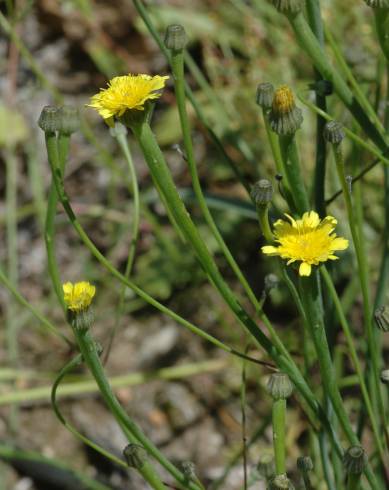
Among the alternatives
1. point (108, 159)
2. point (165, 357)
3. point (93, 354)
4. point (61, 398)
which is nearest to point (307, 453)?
point (165, 357)

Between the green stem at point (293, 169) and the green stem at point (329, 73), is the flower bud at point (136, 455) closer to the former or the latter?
the green stem at point (293, 169)

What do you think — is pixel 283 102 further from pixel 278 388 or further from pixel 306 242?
pixel 278 388

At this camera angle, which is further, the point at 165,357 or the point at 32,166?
the point at 32,166

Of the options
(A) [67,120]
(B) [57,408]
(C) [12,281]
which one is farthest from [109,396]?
(C) [12,281]

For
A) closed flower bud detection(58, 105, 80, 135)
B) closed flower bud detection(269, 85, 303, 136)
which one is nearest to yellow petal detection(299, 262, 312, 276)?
closed flower bud detection(269, 85, 303, 136)

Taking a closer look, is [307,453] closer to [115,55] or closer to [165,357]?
[165,357]
